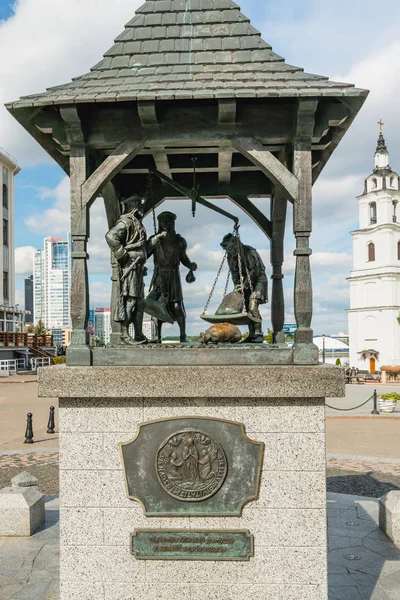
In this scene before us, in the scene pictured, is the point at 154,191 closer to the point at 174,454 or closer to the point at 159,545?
the point at 174,454

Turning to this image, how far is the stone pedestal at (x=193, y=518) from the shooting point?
14.5 feet

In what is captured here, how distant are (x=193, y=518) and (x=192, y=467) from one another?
43 centimetres

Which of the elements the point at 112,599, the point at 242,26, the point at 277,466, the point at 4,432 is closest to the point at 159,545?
the point at 112,599

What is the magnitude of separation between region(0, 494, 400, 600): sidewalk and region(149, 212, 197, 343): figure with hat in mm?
2602

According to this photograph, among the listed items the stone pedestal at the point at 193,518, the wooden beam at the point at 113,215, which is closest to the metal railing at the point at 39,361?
the wooden beam at the point at 113,215

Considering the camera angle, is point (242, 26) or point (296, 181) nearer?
point (296, 181)

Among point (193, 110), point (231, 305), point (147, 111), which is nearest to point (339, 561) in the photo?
point (231, 305)

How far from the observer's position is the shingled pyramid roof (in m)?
4.59

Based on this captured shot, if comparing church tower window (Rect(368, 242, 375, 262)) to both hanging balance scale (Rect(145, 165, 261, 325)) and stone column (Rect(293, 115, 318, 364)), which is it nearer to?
hanging balance scale (Rect(145, 165, 261, 325))

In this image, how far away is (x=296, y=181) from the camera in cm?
475

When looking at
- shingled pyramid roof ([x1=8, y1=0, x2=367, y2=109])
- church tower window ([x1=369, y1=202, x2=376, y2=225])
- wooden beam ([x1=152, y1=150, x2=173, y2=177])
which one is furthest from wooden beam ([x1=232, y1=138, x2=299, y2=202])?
church tower window ([x1=369, y1=202, x2=376, y2=225])

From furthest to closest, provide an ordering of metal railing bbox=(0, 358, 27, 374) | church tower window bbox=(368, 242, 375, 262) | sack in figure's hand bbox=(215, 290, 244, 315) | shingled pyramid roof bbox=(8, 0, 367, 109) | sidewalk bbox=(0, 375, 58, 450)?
church tower window bbox=(368, 242, 375, 262)
metal railing bbox=(0, 358, 27, 374)
sidewalk bbox=(0, 375, 58, 450)
sack in figure's hand bbox=(215, 290, 244, 315)
shingled pyramid roof bbox=(8, 0, 367, 109)

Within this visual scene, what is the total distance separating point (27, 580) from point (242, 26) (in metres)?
5.91

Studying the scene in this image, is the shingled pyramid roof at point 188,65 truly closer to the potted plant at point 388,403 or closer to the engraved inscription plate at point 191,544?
the engraved inscription plate at point 191,544
